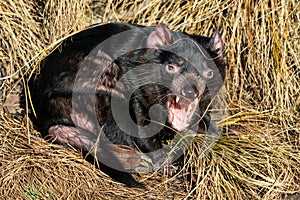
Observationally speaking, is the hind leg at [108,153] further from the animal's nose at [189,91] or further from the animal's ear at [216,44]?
the animal's ear at [216,44]

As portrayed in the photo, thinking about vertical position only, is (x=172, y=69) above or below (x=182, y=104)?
above

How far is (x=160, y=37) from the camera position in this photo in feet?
11.0

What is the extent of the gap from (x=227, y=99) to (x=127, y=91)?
34.4 inches

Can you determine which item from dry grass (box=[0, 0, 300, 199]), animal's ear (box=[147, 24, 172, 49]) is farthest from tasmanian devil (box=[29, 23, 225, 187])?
dry grass (box=[0, 0, 300, 199])

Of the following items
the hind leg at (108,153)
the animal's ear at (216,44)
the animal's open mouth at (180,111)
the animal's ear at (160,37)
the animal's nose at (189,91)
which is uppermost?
the animal's ear at (160,37)

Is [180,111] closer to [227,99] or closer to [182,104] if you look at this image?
[182,104]

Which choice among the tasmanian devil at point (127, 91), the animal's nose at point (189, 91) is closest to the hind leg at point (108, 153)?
the tasmanian devil at point (127, 91)

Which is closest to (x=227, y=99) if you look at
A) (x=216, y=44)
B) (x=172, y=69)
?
(x=216, y=44)

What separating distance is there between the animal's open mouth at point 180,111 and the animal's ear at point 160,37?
0.28 metres

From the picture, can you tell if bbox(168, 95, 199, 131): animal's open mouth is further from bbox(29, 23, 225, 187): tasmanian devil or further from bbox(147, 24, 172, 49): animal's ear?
bbox(147, 24, 172, 49): animal's ear

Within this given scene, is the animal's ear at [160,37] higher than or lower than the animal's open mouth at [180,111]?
higher

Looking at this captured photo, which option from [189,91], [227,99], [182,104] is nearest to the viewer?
[189,91]

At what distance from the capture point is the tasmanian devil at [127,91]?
335 centimetres

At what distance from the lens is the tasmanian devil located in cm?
335
